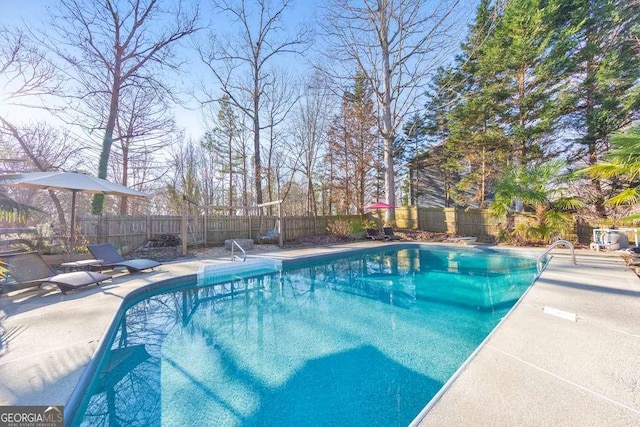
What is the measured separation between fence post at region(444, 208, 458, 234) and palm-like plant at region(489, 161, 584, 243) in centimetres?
419

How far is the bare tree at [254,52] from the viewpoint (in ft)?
52.4

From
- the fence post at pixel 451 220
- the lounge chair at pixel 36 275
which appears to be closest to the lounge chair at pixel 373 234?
the fence post at pixel 451 220

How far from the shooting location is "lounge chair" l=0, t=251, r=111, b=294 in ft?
15.8

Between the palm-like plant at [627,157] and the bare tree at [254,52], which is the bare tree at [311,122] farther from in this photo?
the palm-like plant at [627,157]

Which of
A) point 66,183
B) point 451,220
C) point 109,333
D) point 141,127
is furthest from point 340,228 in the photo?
point 141,127

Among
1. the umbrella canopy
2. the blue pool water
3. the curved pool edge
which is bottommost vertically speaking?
Result: the blue pool water

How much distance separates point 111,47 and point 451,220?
17698 millimetres

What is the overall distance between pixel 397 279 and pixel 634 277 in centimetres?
454

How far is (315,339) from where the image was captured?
405 centimetres

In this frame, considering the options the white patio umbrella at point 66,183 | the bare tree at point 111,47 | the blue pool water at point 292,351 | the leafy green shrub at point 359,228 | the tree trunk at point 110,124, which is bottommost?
the blue pool water at point 292,351

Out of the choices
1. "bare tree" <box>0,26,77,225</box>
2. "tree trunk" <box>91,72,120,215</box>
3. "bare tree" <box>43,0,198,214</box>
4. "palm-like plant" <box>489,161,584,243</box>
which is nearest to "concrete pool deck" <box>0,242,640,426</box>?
"palm-like plant" <box>489,161,584,243</box>

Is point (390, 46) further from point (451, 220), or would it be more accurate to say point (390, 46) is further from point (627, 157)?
point (627, 157)

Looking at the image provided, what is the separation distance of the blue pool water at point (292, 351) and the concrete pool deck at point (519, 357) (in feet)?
1.48

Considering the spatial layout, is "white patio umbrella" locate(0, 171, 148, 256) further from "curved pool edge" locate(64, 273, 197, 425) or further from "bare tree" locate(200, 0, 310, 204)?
"bare tree" locate(200, 0, 310, 204)
